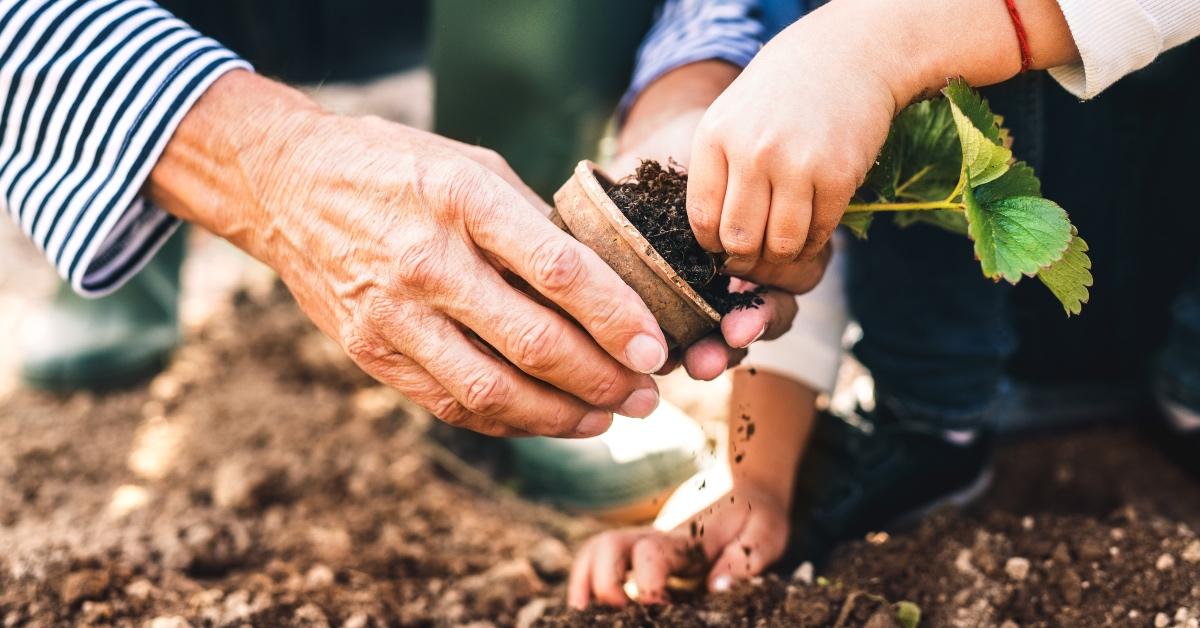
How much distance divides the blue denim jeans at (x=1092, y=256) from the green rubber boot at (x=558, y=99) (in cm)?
60

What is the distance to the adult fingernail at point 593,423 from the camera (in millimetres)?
1500

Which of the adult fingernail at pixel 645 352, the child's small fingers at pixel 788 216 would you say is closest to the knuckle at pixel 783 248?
the child's small fingers at pixel 788 216

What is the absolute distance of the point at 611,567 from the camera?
1739mm

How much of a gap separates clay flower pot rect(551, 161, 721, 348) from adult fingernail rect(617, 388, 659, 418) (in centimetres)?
12

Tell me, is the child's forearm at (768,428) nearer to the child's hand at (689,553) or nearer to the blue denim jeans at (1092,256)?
the child's hand at (689,553)

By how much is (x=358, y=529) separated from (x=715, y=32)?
1469 mm

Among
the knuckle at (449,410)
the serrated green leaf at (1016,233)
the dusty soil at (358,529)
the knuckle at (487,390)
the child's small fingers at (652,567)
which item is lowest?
the dusty soil at (358,529)

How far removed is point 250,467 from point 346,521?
0.32 metres

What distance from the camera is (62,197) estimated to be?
169 centimetres

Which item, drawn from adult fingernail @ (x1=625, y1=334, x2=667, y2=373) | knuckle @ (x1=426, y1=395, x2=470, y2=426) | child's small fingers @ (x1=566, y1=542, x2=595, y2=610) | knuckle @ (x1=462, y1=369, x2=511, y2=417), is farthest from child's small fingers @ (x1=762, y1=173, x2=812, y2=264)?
child's small fingers @ (x1=566, y1=542, x2=595, y2=610)

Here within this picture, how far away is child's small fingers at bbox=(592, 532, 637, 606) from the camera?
5.56 ft

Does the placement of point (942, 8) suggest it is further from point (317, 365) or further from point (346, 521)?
point (317, 365)

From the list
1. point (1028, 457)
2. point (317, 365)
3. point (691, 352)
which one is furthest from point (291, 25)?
point (1028, 457)

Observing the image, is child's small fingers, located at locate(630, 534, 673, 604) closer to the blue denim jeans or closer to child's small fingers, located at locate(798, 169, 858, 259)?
child's small fingers, located at locate(798, 169, 858, 259)
